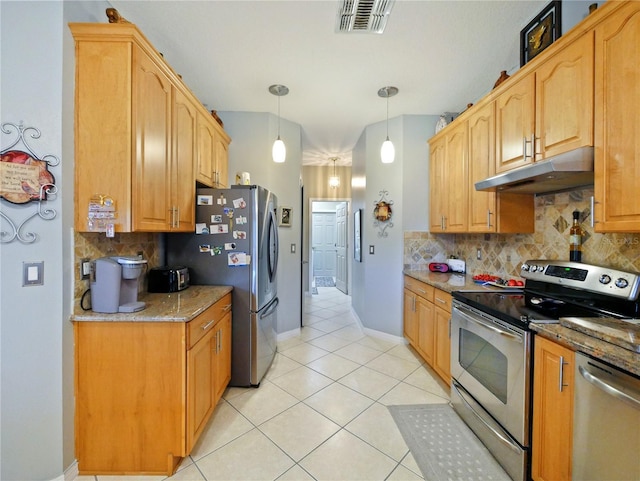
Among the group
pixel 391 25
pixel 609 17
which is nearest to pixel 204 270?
pixel 391 25

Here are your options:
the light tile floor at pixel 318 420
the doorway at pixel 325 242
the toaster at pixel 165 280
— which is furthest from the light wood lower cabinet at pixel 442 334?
the doorway at pixel 325 242

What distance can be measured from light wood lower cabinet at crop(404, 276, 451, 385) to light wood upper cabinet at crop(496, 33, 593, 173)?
1213 mm

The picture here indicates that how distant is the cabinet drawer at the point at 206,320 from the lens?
150 centimetres

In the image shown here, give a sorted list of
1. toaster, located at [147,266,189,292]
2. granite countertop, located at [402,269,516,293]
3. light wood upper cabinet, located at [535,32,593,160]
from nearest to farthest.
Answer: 1. light wood upper cabinet, located at [535,32,593,160]
2. toaster, located at [147,266,189,292]
3. granite countertop, located at [402,269,516,293]

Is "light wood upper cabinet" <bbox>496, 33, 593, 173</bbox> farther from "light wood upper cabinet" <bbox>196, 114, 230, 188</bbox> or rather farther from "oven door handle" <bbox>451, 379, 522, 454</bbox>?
"light wood upper cabinet" <bbox>196, 114, 230, 188</bbox>

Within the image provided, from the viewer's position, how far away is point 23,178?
1.29 metres

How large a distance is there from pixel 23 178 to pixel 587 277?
2.99m

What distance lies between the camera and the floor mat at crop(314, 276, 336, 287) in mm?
7281

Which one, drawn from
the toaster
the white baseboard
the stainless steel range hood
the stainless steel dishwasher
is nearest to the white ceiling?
the stainless steel range hood

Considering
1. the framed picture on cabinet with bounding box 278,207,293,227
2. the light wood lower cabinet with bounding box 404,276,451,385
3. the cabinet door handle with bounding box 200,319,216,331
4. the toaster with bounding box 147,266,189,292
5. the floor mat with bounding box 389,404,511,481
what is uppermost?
the framed picture on cabinet with bounding box 278,207,293,227

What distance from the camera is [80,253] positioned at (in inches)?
58.3

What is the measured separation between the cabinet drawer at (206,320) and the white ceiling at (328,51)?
6.41 ft

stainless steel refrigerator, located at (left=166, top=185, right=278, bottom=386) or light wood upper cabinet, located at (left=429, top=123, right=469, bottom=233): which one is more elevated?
light wood upper cabinet, located at (left=429, top=123, right=469, bottom=233)

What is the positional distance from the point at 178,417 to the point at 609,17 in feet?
9.75
